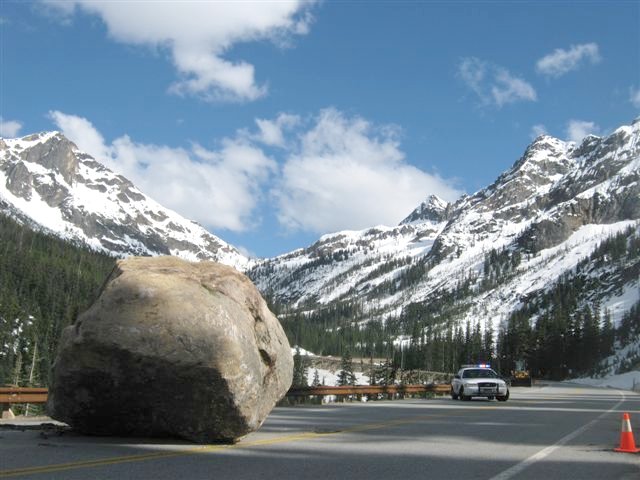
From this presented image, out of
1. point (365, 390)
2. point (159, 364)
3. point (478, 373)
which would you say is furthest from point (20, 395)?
point (478, 373)

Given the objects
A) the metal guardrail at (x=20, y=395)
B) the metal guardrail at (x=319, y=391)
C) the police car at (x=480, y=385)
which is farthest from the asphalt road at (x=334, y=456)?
the police car at (x=480, y=385)

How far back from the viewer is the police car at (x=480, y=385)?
99.2 ft

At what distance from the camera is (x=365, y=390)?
98.6 ft

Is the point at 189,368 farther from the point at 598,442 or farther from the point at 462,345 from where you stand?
the point at 462,345

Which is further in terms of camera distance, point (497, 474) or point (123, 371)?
point (123, 371)

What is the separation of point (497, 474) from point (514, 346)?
5020 inches

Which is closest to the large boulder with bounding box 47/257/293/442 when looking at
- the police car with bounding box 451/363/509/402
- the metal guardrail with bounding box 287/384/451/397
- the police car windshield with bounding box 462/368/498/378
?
the metal guardrail with bounding box 287/384/451/397

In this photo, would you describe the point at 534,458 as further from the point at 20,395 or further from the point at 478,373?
the point at 478,373

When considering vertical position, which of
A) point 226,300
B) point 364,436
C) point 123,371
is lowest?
point 364,436

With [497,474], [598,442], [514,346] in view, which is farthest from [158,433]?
[514,346]

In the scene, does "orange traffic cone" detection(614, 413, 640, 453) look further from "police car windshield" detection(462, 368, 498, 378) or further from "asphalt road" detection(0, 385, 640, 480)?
"police car windshield" detection(462, 368, 498, 378)

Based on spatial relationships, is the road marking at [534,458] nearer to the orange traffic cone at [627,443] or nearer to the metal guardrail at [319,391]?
the orange traffic cone at [627,443]

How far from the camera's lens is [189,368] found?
387 inches

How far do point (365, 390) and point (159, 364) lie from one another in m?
21.4
